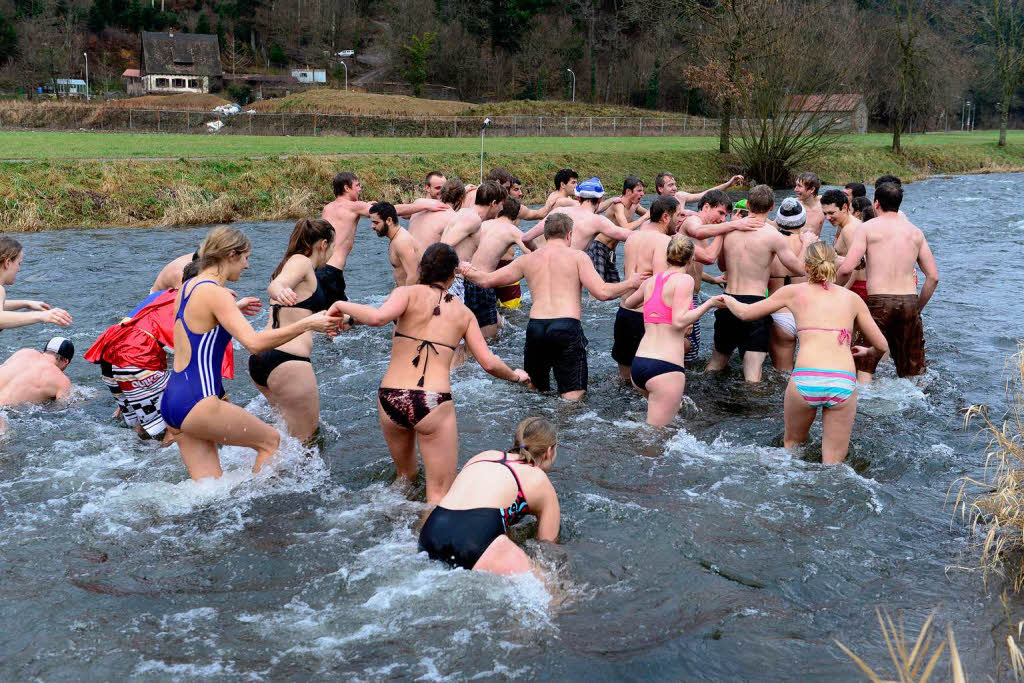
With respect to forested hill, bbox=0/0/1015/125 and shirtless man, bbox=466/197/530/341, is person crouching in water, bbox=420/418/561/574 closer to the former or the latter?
shirtless man, bbox=466/197/530/341

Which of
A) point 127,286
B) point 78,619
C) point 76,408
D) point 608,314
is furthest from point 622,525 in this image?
point 127,286

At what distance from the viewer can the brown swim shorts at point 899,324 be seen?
9211 millimetres

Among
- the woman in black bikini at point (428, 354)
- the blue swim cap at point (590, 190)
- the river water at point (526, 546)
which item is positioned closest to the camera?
the river water at point (526, 546)

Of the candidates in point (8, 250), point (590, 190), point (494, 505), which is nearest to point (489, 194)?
point (590, 190)

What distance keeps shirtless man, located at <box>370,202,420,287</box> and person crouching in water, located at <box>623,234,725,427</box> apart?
2.69 meters

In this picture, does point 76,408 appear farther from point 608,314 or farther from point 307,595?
point 608,314

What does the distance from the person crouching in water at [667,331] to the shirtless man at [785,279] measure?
7.19 feet

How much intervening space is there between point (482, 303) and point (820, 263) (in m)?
4.74

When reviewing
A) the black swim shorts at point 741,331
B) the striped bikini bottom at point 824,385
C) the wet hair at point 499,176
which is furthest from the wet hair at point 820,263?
the wet hair at point 499,176

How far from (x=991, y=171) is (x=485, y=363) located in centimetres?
4632

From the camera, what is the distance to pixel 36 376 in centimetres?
861

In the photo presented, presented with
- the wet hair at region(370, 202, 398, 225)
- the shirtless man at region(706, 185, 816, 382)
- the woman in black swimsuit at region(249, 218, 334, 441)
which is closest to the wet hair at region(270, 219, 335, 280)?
the woman in black swimsuit at region(249, 218, 334, 441)

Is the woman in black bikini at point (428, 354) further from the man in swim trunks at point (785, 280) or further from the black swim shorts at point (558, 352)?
the man in swim trunks at point (785, 280)

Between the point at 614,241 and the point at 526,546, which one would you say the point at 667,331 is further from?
the point at 614,241
